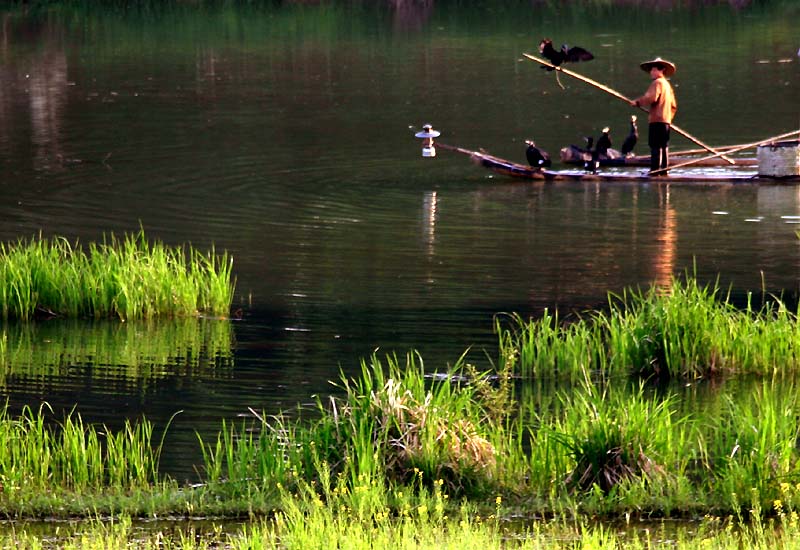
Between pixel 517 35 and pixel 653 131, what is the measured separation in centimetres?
3126

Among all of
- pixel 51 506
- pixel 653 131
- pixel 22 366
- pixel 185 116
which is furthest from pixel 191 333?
pixel 185 116

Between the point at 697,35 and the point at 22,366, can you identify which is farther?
the point at 697,35

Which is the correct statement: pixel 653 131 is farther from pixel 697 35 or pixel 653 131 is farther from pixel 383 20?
pixel 383 20

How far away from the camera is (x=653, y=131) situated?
83.8ft

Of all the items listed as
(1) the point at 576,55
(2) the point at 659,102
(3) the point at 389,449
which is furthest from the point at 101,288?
(2) the point at 659,102

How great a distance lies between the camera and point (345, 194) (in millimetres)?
26328

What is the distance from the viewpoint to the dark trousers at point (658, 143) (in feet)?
83.6

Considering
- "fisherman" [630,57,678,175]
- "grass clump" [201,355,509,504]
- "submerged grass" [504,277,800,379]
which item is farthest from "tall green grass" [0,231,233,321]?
"fisherman" [630,57,678,175]

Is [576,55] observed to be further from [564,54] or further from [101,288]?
[101,288]

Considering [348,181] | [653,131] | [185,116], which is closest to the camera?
[653,131]

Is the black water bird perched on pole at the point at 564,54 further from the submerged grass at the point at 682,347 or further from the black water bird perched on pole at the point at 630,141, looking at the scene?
the submerged grass at the point at 682,347

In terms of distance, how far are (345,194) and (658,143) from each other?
177 inches

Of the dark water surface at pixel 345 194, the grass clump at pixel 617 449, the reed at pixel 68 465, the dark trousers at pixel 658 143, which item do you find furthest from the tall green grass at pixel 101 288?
the dark trousers at pixel 658 143

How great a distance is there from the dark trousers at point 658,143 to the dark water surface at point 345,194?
→ 55 centimetres
